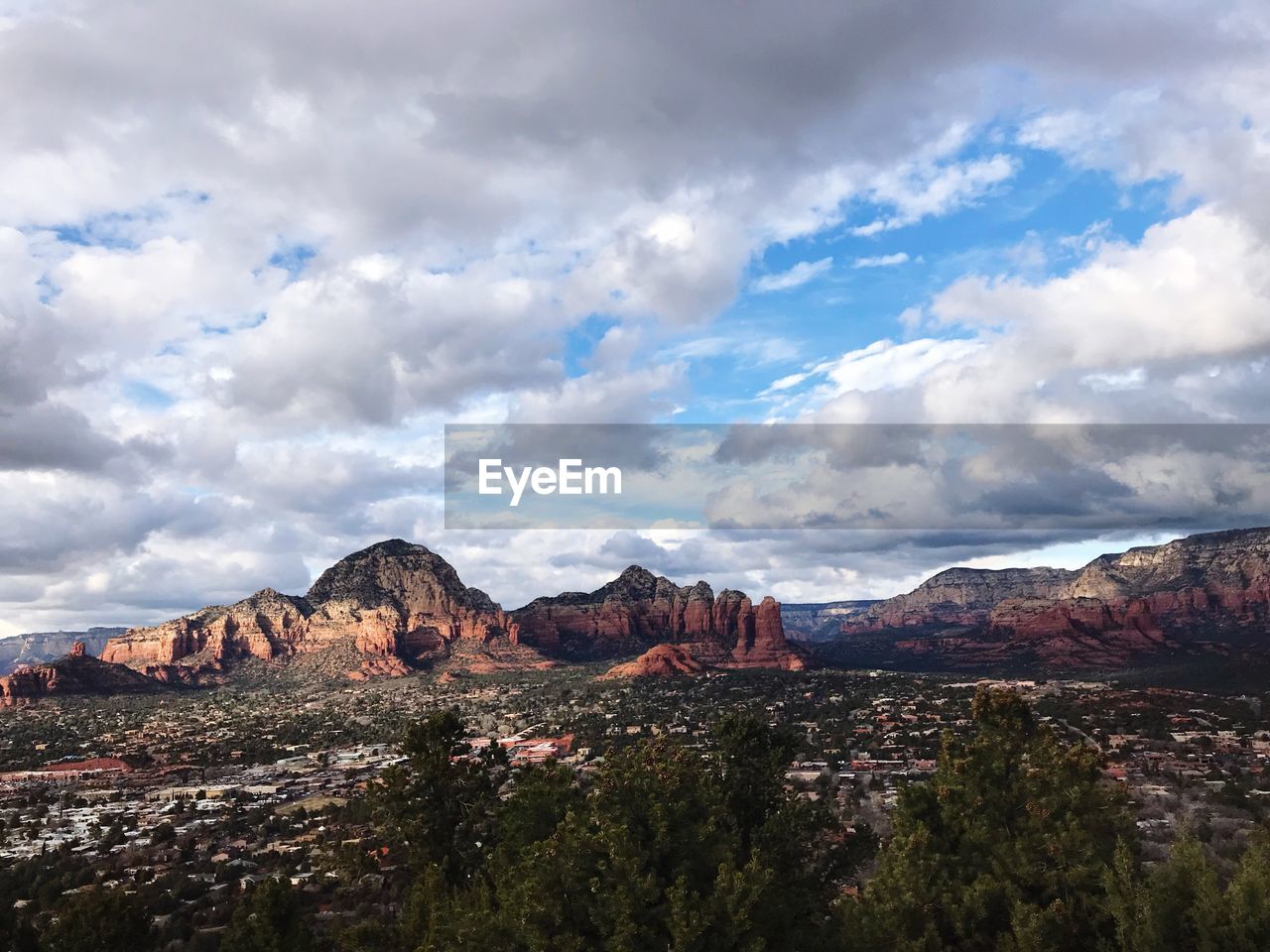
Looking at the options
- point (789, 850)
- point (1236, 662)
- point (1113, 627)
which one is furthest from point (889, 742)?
A: point (1113, 627)

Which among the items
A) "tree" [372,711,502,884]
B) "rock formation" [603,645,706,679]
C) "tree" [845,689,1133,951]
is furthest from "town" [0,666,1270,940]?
"rock formation" [603,645,706,679]

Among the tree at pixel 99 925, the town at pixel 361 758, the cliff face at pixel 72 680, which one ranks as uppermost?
the tree at pixel 99 925

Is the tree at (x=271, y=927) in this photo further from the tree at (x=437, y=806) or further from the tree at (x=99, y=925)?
the tree at (x=437, y=806)

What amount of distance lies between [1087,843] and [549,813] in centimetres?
1816

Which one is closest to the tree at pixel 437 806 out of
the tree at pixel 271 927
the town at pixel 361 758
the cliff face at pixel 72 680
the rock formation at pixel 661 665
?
the town at pixel 361 758

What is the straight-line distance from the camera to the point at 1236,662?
14562 cm

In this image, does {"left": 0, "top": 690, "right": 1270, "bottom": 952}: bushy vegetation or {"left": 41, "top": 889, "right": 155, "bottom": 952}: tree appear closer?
{"left": 0, "top": 690, "right": 1270, "bottom": 952}: bushy vegetation

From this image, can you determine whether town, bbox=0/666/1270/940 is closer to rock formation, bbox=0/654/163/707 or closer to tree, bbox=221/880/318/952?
tree, bbox=221/880/318/952

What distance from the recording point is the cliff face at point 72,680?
170 meters

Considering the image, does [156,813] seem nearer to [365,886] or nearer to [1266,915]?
[365,886]

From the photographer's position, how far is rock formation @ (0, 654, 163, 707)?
170 meters

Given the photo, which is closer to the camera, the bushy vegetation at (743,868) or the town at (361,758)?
the bushy vegetation at (743,868)

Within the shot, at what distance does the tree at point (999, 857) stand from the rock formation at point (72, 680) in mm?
194352

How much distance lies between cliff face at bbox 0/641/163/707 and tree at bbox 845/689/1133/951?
637 ft
